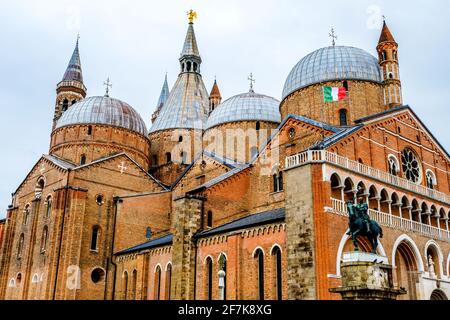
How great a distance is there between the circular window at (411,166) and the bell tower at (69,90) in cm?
3342

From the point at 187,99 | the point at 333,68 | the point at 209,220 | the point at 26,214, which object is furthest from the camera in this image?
the point at 187,99

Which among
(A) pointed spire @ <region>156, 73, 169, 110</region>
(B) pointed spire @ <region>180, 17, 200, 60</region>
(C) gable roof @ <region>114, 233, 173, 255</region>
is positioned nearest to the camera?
(C) gable roof @ <region>114, 233, 173, 255</region>

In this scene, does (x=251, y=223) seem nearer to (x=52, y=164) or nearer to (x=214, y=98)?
(x=52, y=164)

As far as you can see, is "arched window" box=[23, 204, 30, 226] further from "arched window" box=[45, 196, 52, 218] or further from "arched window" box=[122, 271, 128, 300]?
"arched window" box=[122, 271, 128, 300]

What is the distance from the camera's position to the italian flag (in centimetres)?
2933

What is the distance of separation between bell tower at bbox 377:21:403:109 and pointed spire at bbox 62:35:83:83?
31002 millimetres

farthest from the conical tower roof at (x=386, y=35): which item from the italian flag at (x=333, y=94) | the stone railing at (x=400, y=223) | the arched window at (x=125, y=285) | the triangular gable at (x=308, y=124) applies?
the arched window at (x=125, y=285)

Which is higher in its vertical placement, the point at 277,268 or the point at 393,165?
the point at 393,165

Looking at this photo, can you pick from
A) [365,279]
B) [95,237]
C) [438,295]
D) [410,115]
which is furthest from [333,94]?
[95,237]

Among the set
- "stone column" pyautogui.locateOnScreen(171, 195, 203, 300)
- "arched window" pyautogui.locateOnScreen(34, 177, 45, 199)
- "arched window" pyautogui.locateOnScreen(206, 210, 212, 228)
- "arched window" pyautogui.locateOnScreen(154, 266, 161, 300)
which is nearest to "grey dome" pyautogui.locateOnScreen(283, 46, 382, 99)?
"arched window" pyautogui.locateOnScreen(206, 210, 212, 228)

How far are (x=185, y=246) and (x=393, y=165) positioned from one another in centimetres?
1200

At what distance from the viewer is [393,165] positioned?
26938 mm

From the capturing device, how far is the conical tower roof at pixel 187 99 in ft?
153

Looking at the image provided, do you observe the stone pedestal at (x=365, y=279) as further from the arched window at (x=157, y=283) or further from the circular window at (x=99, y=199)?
the circular window at (x=99, y=199)
